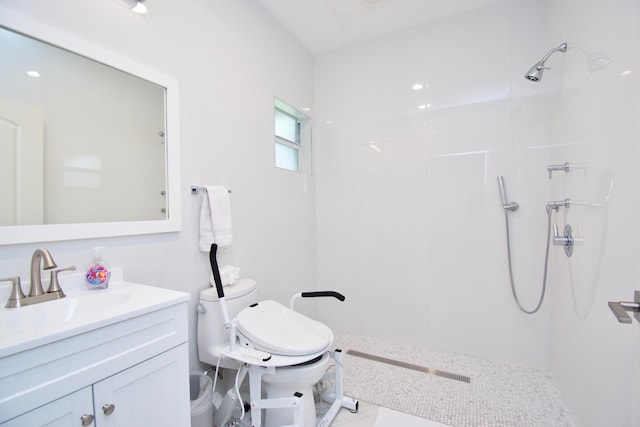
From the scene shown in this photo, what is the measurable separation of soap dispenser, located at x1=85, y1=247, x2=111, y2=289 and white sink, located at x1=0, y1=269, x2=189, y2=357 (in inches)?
1.1

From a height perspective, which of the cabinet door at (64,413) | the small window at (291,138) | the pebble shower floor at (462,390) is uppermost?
the small window at (291,138)

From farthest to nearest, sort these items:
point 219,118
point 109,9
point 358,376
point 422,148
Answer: point 422,148, point 358,376, point 219,118, point 109,9

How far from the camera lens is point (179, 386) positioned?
102 centimetres

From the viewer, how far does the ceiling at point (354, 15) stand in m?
2.09

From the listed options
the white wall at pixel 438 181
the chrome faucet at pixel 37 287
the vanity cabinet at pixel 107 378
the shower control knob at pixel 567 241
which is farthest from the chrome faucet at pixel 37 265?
the shower control knob at pixel 567 241

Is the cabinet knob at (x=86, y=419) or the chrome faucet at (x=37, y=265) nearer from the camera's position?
the cabinet knob at (x=86, y=419)

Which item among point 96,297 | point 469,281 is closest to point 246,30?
point 96,297

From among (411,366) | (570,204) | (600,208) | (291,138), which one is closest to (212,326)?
(411,366)

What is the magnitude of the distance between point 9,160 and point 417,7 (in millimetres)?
2524

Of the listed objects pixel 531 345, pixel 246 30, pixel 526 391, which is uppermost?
pixel 246 30

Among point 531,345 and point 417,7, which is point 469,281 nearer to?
point 531,345

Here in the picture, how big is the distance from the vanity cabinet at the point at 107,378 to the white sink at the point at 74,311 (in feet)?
0.09

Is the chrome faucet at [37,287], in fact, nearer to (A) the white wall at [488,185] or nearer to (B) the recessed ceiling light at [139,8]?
(B) the recessed ceiling light at [139,8]

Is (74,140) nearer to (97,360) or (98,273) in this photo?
(98,273)
